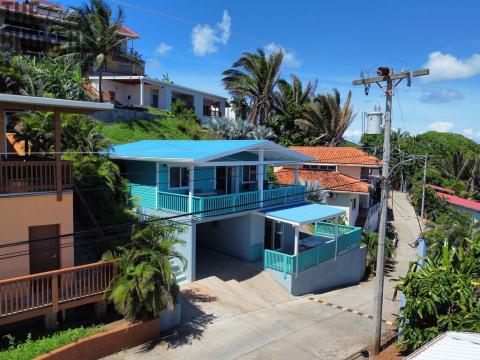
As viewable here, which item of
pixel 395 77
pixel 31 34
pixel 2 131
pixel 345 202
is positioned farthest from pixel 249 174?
pixel 31 34

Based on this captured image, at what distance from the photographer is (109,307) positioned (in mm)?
13242

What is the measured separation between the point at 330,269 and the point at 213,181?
Answer: 7.32m

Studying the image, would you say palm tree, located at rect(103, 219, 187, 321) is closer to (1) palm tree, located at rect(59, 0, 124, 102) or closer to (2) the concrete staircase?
(2) the concrete staircase

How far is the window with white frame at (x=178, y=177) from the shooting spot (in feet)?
64.8

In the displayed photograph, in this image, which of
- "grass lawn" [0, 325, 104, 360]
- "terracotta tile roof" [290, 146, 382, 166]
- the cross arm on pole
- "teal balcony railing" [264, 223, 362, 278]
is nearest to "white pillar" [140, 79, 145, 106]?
"terracotta tile roof" [290, 146, 382, 166]

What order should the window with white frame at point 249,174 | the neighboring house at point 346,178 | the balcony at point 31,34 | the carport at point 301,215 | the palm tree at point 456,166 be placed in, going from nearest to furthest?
the carport at point 301,215 < the window with white frame at point 249,174 < the neighboring house at point 346,178 < the balcony at point 31,34 < the palm tree at point 456,166

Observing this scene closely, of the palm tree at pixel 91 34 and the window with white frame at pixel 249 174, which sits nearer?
the window with white frame at pixel 249 174

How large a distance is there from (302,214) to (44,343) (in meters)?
12.5

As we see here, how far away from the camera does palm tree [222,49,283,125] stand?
42.3 m

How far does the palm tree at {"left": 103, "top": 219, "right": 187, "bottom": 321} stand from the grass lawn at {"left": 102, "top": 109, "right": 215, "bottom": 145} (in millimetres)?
16413

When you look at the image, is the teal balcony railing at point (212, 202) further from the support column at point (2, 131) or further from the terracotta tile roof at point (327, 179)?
the terracotta tile roof at point (327, 179)

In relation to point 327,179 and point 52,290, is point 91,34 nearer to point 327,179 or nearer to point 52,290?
point 327,179

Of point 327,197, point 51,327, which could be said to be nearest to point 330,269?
point 327,197

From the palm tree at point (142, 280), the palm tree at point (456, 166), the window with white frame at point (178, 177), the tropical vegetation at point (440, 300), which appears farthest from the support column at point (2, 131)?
the palm tree at point (456, 166)
